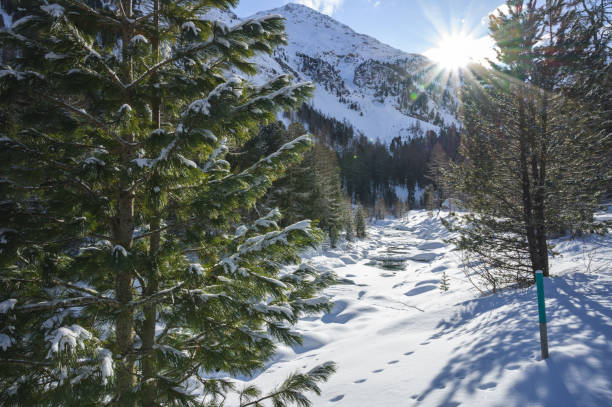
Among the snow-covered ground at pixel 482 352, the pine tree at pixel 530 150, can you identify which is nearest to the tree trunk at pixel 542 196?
the pine tree at pixel 530 150

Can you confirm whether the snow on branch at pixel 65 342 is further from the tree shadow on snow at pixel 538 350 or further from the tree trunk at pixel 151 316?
the tree shadow on snow at pixel 538 350

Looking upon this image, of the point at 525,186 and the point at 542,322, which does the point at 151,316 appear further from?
the point at 525,186

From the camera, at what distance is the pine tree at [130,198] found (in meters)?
2.15

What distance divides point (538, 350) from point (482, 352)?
69 centimetres

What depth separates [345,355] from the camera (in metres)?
6.32

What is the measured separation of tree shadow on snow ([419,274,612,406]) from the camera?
2906mm

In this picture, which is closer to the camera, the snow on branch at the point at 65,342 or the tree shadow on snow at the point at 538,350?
the snow on branch at the point at 65,342

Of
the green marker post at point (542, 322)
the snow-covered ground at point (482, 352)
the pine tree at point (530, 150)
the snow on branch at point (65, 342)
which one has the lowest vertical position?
the snow-covered ground at point (482, 352)

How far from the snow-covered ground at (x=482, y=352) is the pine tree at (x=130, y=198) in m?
1.95

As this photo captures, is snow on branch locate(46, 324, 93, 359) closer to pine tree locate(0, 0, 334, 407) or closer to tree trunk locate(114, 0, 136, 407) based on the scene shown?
pine tree locate(0, 0, 334, 407)

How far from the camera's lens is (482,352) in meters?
4.22

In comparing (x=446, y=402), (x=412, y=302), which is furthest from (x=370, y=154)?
(x=446, y=402)

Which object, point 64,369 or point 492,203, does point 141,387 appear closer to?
point 64,369

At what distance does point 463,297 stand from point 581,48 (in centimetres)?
770
